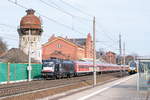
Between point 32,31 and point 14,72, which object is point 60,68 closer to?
point 14,72

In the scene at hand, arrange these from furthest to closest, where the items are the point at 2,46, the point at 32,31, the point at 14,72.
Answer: the point at 2,46, the point at 32,31, the point at 14,72

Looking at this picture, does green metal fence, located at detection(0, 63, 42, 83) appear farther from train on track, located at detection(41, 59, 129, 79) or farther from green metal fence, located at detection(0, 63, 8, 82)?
train on track, located at detection(41, 59, 129, 79)

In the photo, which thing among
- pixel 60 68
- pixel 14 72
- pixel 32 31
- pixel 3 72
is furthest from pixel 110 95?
pixel 32 31

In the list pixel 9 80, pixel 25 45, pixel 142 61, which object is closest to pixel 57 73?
pixel 9 80

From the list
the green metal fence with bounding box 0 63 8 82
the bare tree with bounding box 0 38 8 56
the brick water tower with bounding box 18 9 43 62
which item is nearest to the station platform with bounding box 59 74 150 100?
the green metal fence with bounding box 0 63 8 82

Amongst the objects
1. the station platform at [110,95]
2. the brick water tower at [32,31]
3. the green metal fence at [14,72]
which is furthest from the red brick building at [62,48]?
the station platform at [110,95]

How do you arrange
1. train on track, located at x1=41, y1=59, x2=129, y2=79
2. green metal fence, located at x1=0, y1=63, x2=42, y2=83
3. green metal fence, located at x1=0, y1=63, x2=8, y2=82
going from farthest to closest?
train on track, located at x1=41, y1=59, x2=129, y2=79
green metal fence, located at x1=0, y1=63, x2=42, y2=83
green metal fence, located at x1=0, y1=63, x2=8, y2=82

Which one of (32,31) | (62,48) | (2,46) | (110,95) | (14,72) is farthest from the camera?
(62,48)

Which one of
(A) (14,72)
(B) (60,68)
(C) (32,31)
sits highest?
→ (C) (32,31)

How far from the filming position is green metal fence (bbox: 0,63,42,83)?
116 feet

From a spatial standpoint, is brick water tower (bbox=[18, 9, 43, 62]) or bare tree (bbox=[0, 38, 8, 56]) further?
bare tree (bbox=[0, 38, 8, 56])

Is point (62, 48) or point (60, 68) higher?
point (62, 48)

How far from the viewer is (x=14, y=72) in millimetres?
38125

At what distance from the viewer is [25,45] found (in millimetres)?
78000
